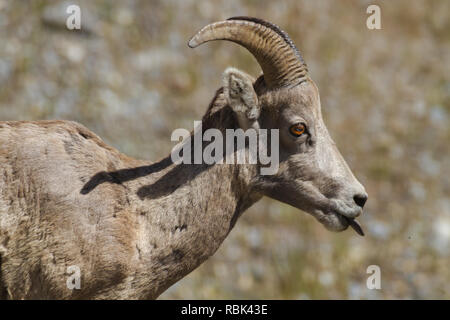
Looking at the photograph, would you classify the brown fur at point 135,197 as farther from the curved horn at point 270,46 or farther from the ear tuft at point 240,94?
the curved horn at point 270,46

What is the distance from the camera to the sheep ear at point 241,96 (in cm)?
625

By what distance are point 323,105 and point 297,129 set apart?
9303 millimetres

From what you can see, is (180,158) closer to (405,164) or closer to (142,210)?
(142,210)

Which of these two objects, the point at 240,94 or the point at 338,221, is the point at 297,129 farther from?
the point at 338,221

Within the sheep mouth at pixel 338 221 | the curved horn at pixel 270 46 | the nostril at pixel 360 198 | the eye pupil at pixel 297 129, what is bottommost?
the sheep mouth at pixel 338 221

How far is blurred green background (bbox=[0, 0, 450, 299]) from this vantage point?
12.7 m

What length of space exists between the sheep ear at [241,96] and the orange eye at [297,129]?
12.8 inches

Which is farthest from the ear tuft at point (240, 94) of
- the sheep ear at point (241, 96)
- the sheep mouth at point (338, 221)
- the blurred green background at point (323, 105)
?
the blurred green background at point (323, 105)

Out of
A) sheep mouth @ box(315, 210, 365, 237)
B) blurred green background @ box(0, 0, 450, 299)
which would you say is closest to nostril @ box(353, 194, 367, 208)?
sheep mouth @ box(315, 210, 365, 237)

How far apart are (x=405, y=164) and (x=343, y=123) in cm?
157

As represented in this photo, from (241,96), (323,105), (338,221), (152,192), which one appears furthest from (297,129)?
(323,105)

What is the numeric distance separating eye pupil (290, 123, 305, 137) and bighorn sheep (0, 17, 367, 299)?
0.04 ft

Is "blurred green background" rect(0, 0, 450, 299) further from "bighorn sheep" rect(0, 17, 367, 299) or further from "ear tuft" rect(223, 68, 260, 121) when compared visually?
"ear tuft" rect(223, 68, 260, 121)

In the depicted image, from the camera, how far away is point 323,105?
15500 mm
